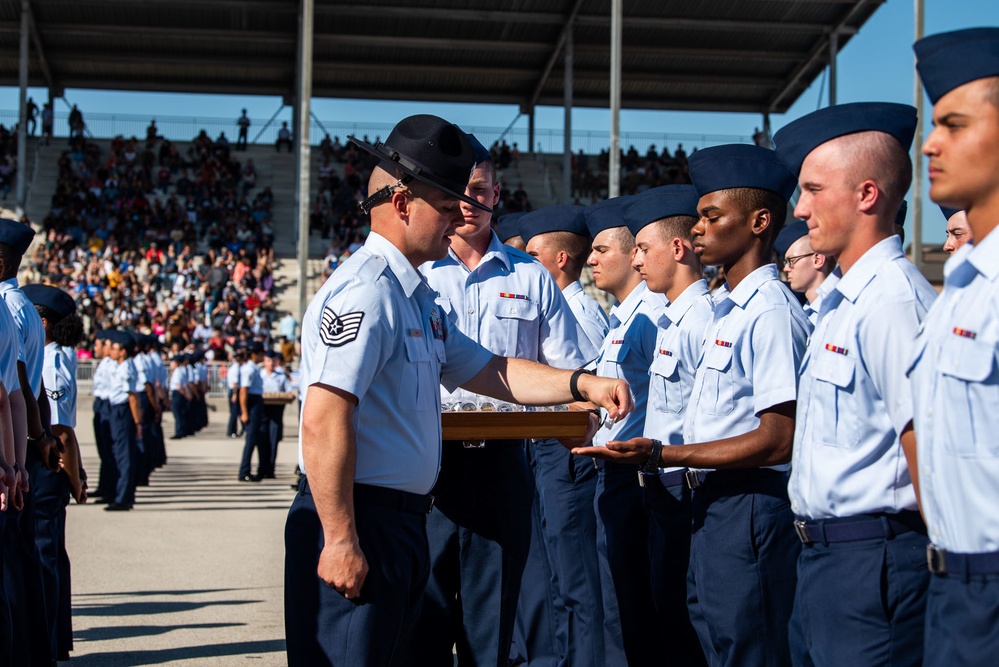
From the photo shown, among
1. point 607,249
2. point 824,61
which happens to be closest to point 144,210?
point 824,61

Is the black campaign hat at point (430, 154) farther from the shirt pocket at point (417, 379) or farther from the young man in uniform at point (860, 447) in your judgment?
the young man in uniform at point (860, 447)

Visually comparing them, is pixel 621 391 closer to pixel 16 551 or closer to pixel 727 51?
pixel 16 551

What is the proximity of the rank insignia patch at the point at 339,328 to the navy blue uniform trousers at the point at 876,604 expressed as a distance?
4.50 feet

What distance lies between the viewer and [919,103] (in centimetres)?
2717

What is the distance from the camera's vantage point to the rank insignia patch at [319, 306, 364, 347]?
134 inches

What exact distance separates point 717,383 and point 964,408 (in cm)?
192

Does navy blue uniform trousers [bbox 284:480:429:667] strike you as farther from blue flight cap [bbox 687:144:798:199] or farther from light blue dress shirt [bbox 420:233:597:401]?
light blue dress shirt [bbox 420:233:597:401]

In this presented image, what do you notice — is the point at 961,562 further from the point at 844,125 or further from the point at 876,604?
the point at 844,125

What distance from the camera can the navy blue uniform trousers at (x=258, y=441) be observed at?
18141 mm

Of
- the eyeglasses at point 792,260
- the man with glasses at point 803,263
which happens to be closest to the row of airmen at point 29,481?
the man with glasses at point 803,263

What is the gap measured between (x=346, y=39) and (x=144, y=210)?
7923 mm

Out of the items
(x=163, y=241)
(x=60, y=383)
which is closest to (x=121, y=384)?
(x=60, y=383)

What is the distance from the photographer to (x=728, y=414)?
442 centimetres

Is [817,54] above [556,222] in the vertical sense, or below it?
above
